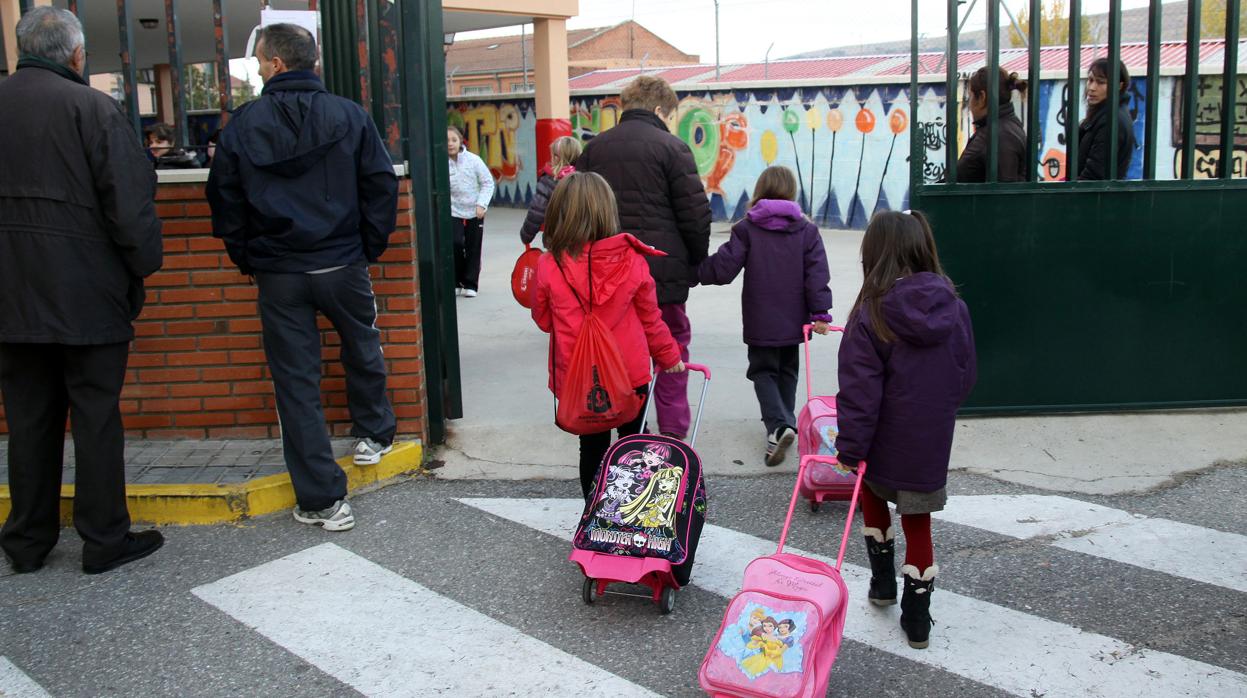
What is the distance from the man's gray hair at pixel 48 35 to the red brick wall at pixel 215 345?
1274 millimetres

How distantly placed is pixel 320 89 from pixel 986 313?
371 centimetres

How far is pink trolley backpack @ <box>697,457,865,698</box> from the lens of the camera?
3.14 metres

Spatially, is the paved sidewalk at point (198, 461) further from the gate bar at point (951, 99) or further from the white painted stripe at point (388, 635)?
the gate bar at point (951, 99)

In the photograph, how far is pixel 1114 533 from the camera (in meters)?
4.77

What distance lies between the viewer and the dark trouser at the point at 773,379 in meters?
5.75

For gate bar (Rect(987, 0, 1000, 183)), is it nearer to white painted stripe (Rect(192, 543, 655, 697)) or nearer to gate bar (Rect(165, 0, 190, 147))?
white painted stripe (Rect(192, 543, 655, 697))

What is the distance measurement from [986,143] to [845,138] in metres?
12.5

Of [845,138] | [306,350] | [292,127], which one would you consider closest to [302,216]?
[292,127]

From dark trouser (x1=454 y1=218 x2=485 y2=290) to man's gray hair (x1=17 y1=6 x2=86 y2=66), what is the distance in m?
5.98

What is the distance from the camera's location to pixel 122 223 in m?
4.23

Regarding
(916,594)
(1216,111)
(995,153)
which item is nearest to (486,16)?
(1216,111)

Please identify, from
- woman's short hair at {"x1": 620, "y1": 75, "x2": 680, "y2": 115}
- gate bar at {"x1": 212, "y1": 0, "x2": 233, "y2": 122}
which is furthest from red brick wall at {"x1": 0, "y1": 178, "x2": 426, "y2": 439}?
woman's short hair at {"x1": 620, "y1": 75, "x2": 680, "y2": 115}

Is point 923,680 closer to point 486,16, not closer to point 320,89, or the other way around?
point 320,89

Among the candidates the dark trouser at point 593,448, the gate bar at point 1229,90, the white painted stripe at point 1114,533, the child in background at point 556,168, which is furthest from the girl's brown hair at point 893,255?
the child in background at point 556,168
